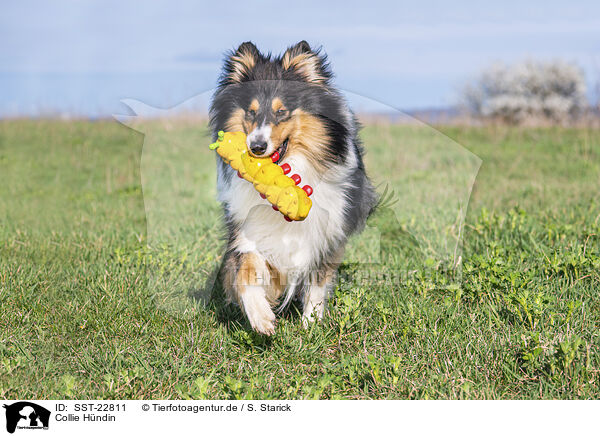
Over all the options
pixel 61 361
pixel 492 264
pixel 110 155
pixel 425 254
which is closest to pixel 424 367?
pixel 492 264

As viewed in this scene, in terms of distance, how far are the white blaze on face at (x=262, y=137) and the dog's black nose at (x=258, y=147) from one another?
11mm

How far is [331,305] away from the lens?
3895mm

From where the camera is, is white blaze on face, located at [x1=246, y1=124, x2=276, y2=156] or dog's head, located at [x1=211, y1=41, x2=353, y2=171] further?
dog's head, located at [x1=211, y1=41, x2=353, y2=171]

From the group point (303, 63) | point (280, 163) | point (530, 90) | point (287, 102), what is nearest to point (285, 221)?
point (280, 163)

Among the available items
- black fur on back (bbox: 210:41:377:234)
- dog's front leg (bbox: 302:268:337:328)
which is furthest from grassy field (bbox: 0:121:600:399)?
black fur on back (bbox: 210:41:377:234)

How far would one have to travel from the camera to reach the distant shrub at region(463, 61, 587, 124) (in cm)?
1636

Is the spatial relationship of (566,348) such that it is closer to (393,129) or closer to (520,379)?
(520,379)

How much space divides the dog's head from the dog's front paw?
84cm

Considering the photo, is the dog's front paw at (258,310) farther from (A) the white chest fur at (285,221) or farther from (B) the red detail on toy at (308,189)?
(B) the red detail on toy at (308,189)

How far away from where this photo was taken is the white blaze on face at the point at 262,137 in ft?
10.1
